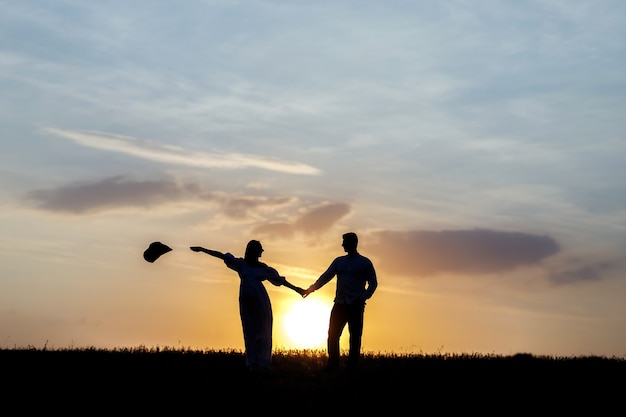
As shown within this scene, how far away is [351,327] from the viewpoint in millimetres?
20594

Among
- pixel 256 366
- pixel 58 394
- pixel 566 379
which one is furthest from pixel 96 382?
pixel 566 379

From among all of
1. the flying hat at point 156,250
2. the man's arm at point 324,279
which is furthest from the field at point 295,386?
the flying hat at point 156,250

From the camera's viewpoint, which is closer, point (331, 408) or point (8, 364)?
point (331, 408)

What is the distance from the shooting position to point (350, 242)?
67.7 feet

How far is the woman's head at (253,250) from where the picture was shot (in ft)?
66.5

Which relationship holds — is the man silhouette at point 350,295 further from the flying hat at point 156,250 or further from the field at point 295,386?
the flying hat at point 156,250

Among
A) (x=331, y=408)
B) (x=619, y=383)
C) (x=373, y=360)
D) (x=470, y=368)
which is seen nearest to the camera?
(x=331, y=408)

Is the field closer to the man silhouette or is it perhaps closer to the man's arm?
the man silhouette

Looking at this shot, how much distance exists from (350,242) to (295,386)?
390 cm

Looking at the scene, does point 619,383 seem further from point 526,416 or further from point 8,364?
point 8,364

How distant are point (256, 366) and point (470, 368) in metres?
4.81

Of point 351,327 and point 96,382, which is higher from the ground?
point 351,327

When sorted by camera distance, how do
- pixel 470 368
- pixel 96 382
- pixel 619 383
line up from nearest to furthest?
pixel 96 382 → pixel 619 383 → pixel 470 368

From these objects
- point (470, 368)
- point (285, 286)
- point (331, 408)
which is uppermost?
point (285, 286)
